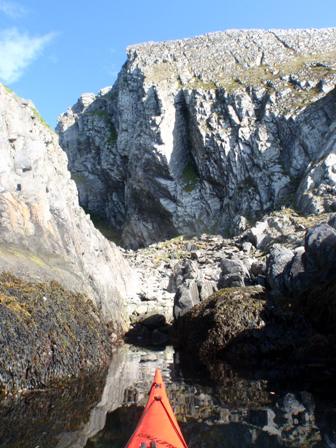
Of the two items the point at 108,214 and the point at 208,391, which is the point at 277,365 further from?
the point at 108,214

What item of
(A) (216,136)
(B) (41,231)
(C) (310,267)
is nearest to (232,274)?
(C) (310,267)

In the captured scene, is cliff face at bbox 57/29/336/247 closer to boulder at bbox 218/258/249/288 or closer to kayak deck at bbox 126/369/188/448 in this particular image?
boulder at bbox 218/258/249/288

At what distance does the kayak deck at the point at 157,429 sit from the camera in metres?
5.96

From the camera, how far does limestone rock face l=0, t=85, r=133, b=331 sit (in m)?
15.0

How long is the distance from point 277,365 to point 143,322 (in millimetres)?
7788

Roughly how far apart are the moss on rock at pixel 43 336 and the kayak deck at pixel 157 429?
175 inches

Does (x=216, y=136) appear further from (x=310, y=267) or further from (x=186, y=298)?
(x=310, y=267)

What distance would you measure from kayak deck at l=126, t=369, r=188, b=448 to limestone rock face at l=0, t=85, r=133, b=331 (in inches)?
295

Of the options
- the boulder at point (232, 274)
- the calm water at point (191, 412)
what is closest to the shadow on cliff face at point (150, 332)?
the boulder at point (232, 274)

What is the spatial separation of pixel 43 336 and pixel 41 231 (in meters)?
6.07

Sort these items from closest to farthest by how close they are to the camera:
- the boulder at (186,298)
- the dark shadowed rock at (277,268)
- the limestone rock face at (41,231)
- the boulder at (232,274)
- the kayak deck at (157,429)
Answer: the kayak deck at (157,429) → the limestone rock face at (41,231) → the dark shadowed rock at (277,268) → the boulder at (186,298) → the boulder at (232,274)

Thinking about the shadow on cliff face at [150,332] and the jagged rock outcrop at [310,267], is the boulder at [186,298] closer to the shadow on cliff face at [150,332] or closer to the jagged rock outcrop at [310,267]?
the shadow on cliff face at [150,332]

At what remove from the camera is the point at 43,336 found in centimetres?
1126

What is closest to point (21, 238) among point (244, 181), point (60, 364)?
point (60, 364)
